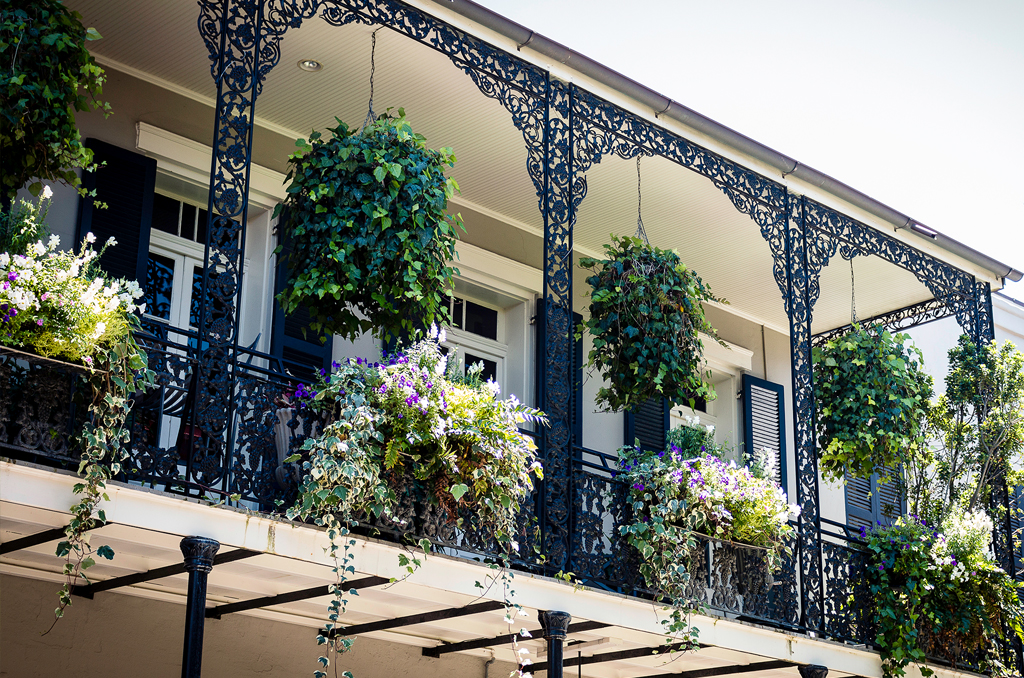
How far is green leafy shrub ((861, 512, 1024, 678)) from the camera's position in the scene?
755cm

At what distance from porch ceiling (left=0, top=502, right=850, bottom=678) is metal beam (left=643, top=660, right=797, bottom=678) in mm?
36

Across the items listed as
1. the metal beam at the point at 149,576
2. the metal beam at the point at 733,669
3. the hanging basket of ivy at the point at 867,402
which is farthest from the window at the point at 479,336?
the metal beam at the point at 149,576

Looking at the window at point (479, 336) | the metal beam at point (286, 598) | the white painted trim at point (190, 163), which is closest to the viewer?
the metal beam at point (286, 598)

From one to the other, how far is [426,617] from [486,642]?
1.02 m

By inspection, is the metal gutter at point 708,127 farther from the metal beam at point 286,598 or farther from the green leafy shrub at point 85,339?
the metal beam at point 286,598

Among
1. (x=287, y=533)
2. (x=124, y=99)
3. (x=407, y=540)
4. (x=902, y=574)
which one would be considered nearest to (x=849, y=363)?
(x=902, y=574)

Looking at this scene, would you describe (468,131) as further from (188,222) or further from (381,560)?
(381,560)

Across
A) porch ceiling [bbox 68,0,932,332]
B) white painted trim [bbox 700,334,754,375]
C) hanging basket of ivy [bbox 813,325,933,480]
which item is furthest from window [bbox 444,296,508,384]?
hanging basket of ivy [bbox 813,325,933,480]

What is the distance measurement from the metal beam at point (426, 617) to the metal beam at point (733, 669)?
2174 mm

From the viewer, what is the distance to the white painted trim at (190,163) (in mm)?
6922

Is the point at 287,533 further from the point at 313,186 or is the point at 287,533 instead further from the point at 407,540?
the point at 313,186

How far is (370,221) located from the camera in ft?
19.4

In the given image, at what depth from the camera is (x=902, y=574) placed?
775 centimetres

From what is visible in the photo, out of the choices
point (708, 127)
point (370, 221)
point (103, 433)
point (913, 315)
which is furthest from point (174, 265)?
point (913, 315)
